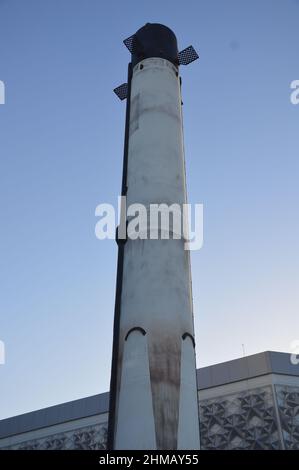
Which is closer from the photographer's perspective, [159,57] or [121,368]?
[121,368]

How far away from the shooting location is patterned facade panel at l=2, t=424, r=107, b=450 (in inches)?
1304

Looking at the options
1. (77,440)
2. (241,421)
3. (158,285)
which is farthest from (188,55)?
(77,440)

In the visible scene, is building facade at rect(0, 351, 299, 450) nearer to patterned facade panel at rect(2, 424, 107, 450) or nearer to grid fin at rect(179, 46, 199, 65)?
patterned facade panel at rect(2, 424, 107, 450)

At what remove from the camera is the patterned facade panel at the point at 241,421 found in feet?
86.7

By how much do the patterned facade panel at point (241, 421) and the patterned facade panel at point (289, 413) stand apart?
15.4 inches

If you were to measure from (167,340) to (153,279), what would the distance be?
6.10 ft

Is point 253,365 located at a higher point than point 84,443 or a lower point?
higher

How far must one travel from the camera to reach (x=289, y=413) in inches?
1049

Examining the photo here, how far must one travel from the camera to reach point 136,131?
A: 1852cm

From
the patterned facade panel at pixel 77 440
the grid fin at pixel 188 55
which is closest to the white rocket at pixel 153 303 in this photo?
the grid fin at pixel 188 55

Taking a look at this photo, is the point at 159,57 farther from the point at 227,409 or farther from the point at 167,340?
the point at 227,409

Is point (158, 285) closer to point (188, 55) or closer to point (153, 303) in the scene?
point (153, 303)
